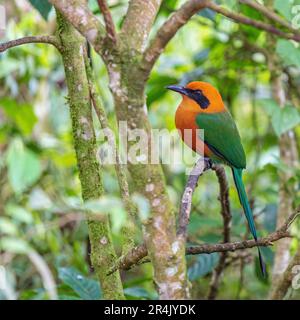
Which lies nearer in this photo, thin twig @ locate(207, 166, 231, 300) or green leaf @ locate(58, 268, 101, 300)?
thin twig @ locate(207, 166, 231, 300)

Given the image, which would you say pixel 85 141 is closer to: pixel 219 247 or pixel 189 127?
pixel 219 247

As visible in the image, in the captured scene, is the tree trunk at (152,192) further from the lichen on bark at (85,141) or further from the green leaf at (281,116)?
the green leaf at (281,116)

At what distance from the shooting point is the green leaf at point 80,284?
2.79 metres

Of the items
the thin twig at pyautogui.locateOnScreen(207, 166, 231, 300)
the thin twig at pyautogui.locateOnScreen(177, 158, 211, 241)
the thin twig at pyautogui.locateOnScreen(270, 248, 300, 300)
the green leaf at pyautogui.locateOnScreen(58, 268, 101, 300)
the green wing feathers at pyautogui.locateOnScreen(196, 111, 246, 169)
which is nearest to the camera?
the thin twig at pyautogui.locateOnScreen(177, 158, 211, 241)

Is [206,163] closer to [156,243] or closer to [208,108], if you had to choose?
[208,108]

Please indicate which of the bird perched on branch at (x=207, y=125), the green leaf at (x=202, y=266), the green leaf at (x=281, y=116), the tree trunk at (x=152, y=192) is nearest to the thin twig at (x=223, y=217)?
the green leaf at (x=202, y=266)

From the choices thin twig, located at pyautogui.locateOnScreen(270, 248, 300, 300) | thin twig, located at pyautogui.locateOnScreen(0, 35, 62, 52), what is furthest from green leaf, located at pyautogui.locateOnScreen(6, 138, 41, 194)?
thin twig, located at pyautogui.locateOnScreen(270, 248, 300, 300)

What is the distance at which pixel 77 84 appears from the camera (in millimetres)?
2277

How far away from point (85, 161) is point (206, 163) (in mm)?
926

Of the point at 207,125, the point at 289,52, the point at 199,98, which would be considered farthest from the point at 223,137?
the point at 289,52

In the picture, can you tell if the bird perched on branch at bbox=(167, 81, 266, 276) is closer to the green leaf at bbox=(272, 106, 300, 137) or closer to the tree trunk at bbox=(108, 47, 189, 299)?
the green leaf at bbox=(272, 106, 300, 137)

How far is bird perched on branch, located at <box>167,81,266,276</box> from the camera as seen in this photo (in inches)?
129

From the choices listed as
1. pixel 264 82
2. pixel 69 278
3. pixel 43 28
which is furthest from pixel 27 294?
pixel 264 82

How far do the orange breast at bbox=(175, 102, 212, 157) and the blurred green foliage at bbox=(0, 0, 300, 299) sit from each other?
356mm
